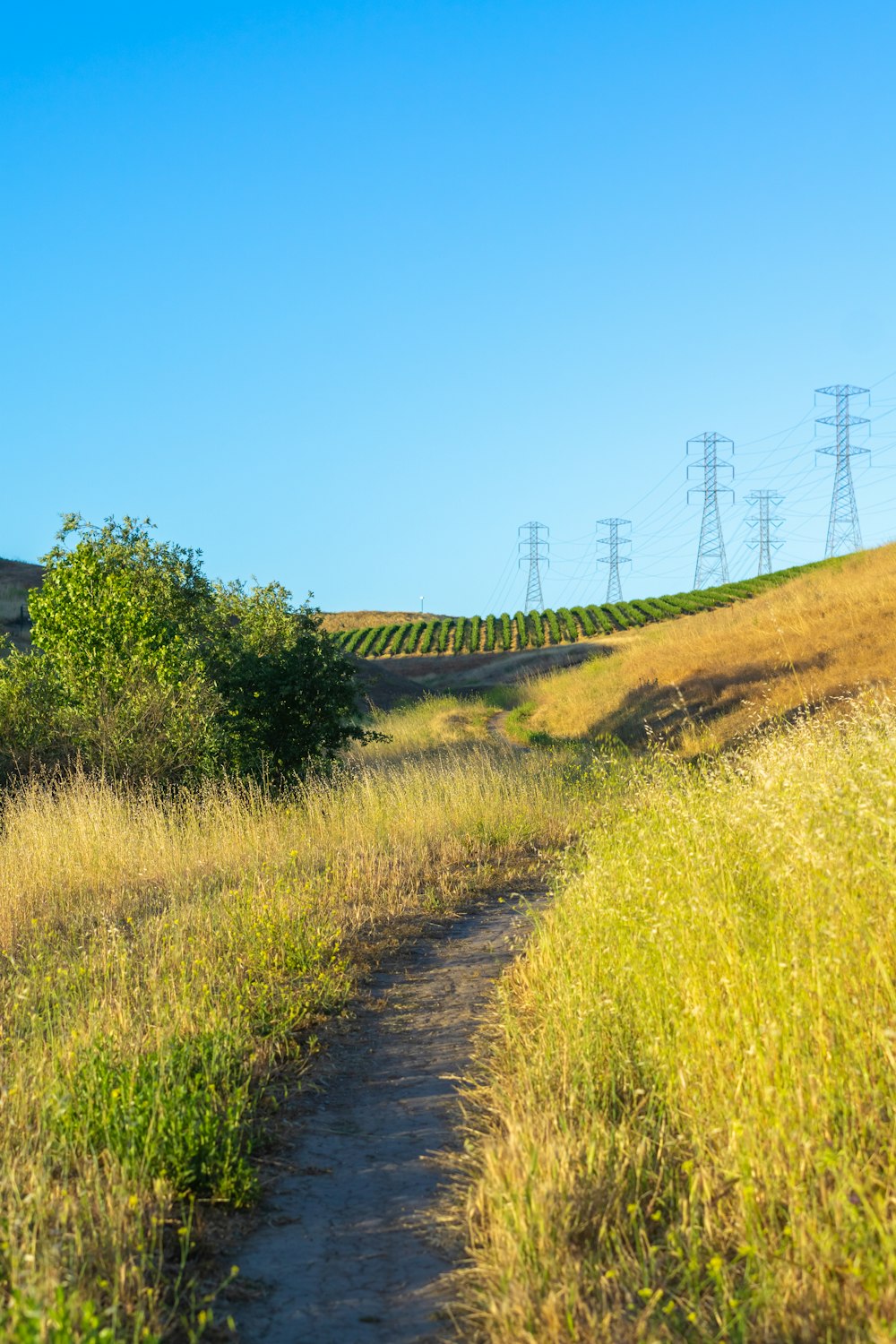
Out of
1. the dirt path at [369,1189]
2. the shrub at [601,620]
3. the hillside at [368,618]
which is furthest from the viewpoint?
the hillside at [368,618]

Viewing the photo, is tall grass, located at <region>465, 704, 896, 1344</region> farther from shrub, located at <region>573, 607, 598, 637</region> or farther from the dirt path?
shrub, located at <region>573, 607, 598, 637</region>

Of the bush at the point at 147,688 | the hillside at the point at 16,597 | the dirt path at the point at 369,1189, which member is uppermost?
the hillside at the point at 16,597

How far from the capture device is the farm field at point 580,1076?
319 cm

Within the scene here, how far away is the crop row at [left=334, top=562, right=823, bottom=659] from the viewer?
74625mm

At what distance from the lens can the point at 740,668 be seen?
93.9 feet

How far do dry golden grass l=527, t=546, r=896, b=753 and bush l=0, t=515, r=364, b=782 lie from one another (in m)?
7.37

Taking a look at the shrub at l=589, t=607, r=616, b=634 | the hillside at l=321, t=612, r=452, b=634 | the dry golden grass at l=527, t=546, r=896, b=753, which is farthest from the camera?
the hillside at l=321, t=612, r=452, b=634

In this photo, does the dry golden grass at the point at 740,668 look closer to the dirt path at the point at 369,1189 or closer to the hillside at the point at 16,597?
the dirt path at the point at 369,1189

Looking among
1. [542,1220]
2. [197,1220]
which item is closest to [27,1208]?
[197,1220]

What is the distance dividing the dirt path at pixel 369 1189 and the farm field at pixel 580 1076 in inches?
5.7

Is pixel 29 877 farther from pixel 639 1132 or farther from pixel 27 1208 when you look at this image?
pixel 639 1132

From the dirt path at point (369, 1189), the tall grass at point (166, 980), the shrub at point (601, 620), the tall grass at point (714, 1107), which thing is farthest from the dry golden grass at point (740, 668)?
the shrub at point (601, 620)

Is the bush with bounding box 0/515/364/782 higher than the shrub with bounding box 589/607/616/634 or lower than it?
lower

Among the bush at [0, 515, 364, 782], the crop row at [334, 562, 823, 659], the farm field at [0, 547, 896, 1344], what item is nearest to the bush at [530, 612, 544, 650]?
the crop row at [334, 562, 823, 659]
